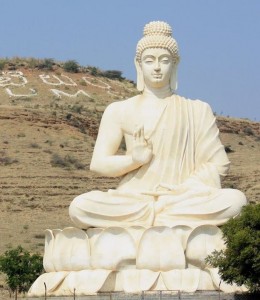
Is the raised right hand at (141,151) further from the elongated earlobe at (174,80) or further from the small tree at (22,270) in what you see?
the small tree at (22,270)

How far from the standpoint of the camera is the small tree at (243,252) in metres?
21.0

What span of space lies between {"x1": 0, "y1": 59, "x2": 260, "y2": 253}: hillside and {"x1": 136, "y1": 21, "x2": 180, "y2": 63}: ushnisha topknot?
19538mm

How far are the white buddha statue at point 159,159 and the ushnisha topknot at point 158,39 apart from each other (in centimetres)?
2

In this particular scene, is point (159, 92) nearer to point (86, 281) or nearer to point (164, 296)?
point (86, 281)

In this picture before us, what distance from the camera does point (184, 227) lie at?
73.2 feet

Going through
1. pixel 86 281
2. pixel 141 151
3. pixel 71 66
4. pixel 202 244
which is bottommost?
pixel 71 66

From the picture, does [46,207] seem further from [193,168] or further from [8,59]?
[8,59]

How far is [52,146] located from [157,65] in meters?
38.0

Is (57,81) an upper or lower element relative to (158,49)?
lower

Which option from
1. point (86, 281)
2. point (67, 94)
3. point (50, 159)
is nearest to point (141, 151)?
point (86, 281)

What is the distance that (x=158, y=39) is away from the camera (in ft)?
77.8

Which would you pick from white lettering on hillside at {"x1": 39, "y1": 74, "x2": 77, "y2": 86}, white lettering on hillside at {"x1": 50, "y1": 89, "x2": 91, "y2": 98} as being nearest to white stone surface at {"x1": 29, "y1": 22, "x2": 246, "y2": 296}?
white lettering on hillside at {"x1": 50, "y1": 89, "x2": 91, "y2": 98}

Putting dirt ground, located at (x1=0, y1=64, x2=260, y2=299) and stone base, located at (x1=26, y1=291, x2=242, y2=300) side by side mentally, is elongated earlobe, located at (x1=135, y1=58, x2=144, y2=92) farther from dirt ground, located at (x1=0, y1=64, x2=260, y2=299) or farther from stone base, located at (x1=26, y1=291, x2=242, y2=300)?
dirt ground, located at (x1=0, y1=64, x2=260, y2=299)

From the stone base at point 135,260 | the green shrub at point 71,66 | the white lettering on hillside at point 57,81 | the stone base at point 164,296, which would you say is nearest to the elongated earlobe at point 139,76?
the stone base at point 135,260
